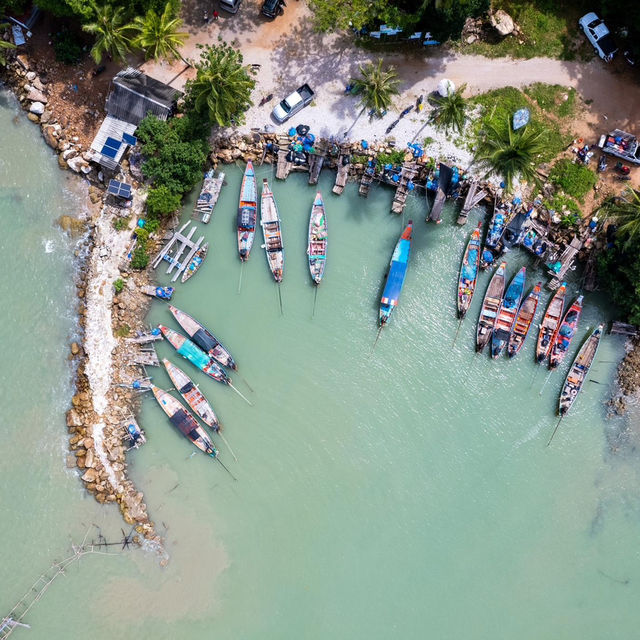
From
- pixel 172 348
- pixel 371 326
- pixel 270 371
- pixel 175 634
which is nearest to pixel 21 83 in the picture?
pixel 172 348

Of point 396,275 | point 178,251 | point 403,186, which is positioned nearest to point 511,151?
point 403,186

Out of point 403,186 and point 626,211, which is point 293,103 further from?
point 626,211

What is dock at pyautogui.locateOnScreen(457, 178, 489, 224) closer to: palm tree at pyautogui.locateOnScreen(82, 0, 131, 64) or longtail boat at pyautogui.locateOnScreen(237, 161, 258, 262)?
longtail boat at pyautogui.locateOnScreen(237, 161, 258, 262)

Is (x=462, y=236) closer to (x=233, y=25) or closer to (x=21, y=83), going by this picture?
(x=233, y=25)

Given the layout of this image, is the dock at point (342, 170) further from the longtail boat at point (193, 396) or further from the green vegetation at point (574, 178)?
the longtail boat at point (193, 396)

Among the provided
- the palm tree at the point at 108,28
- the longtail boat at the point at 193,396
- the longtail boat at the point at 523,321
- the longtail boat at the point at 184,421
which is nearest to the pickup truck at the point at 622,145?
the longtail boat at the point at 523,321

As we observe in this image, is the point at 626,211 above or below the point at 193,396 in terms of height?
above

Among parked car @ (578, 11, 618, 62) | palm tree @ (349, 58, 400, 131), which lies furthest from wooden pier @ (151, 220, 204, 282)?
parked car @ (578, 11, 618, 62)
